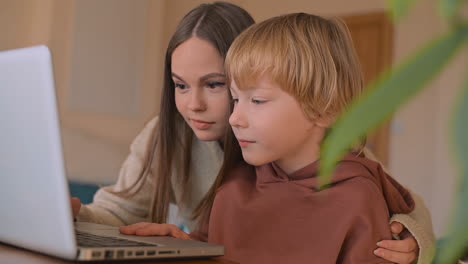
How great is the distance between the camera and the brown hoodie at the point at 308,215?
0.93 m

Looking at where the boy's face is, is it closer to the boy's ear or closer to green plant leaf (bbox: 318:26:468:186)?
the boy's ear

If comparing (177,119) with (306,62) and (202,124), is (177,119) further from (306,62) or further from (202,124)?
(306,62)

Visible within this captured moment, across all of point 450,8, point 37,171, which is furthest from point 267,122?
point 450,8

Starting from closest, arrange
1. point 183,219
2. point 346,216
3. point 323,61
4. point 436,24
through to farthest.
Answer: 1. point 346,216
2. point 323,61
3. point 183,219
4. point 436,24

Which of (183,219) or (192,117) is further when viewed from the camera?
(183,219)

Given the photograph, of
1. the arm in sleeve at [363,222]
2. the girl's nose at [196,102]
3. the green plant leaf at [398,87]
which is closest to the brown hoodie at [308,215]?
the arm in sleeve at [363,222]

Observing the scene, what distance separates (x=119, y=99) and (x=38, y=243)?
9.83 ft

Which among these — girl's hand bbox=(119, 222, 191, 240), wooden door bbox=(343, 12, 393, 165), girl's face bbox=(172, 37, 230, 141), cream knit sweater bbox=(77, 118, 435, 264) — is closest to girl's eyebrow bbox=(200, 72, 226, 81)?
girl's face bbox=(172, 37, 230, 141)

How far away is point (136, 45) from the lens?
3760 millimetres

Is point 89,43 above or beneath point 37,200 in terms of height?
above

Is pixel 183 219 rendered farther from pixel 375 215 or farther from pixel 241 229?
pixel 375 215

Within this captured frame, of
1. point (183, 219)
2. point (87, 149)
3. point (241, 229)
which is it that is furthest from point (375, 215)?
point (87, 149)

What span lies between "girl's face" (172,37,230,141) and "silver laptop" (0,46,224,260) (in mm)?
560

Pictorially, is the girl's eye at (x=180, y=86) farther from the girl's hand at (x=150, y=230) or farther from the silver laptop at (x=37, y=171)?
the silver laptop at (x=37, y=171)
